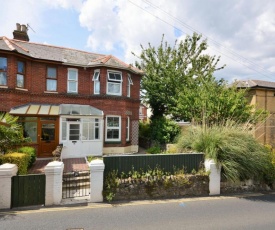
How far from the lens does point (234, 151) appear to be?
7.71 m

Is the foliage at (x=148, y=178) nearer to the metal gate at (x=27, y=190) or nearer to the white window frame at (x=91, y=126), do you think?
the metal gate at (x=27, y=190)

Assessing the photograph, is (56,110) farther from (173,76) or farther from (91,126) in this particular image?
(173,76)

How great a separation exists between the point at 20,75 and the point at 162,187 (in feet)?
36.8

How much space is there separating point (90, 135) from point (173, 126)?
23.1ft

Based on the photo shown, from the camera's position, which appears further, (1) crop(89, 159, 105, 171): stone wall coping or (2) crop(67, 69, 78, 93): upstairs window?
(2) crop(67, 69, 78, 93): upstairs window

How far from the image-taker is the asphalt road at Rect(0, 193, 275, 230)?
514 centimetres

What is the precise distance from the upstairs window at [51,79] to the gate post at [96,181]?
876 cm

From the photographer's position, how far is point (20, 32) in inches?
605

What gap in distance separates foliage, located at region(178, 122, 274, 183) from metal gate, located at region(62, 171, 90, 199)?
5.05 m

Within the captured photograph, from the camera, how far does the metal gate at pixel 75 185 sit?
23.2ft

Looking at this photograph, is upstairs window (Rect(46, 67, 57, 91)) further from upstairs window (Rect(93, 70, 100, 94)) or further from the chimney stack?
the chimney stack

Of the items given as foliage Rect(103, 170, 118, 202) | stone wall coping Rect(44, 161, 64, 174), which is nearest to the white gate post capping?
foliage Rect(103, 170, 118, 202)

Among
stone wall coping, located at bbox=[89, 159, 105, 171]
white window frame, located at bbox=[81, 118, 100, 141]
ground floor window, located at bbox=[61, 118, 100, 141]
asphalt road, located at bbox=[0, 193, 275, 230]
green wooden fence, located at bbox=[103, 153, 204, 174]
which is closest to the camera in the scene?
asphalt road, located at bbox=[0, 193, 275, 230]

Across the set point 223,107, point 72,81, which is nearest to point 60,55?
point 72,81
